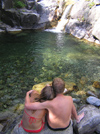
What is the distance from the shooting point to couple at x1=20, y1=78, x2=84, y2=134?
209 centimetres

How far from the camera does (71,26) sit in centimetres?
1496

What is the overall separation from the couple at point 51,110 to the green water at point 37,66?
7.13ft

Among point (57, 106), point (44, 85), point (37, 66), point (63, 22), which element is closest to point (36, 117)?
point (57, 106)

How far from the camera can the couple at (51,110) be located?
2.09 m

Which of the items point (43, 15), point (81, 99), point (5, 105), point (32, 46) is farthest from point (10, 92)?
point (43, 15)

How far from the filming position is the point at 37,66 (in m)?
6.79

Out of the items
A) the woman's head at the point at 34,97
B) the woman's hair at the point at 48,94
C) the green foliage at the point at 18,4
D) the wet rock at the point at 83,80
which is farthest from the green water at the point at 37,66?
the green foliage at the point at 18,4

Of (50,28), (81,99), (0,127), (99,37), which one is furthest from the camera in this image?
(50,28)

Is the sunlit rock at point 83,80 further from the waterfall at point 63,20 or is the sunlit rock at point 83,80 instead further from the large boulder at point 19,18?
the large boulder at point 19,18

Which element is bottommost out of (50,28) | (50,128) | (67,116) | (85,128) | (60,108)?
(50,28)

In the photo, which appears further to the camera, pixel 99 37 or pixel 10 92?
pixel 99 37

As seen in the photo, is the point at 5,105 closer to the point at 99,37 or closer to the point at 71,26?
the point at 99,37

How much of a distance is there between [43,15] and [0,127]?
58.6 ft

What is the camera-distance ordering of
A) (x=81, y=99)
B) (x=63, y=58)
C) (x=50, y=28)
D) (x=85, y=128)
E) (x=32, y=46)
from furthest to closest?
(x=50, y=28) < (x=32, y=46) < (x=63, y=58) < (x=81, y=99) < (x=85, y=128)
